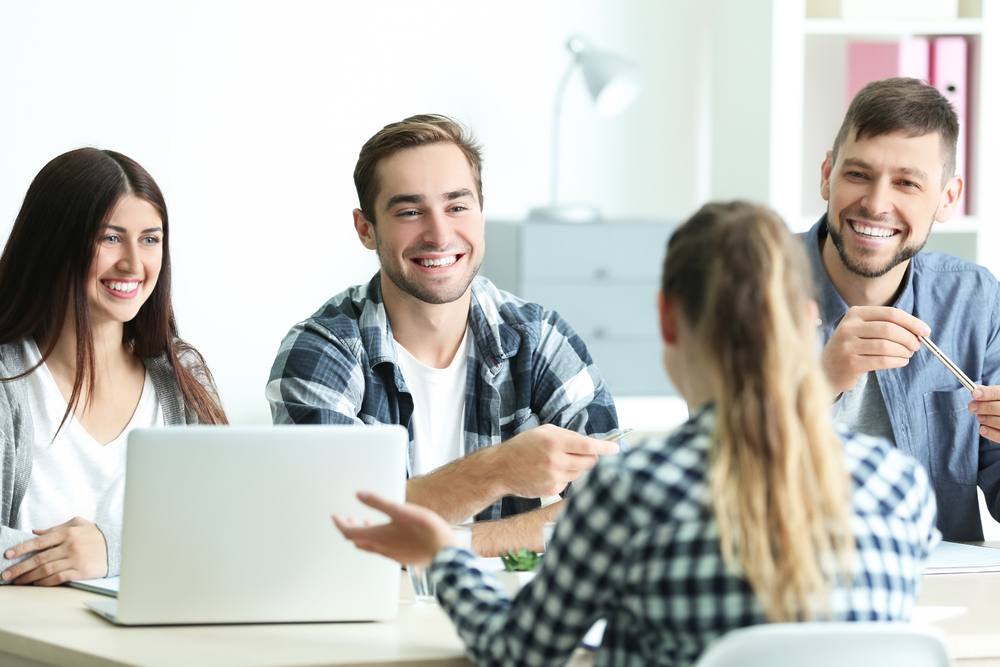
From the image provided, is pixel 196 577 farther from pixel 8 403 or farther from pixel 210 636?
pixel 8 403

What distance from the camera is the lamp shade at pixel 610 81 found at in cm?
325

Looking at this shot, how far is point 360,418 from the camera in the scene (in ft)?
6.17

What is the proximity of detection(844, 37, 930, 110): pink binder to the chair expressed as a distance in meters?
2.37

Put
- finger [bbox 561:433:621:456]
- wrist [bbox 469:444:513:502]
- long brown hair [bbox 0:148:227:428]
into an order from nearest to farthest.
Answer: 1. finger [bbox 561:433:621:456]
2. wrist [bbox 469:444:513:502]
3. long brown hair [bbox 0:148:227:428]

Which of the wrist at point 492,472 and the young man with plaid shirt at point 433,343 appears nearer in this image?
the wrist at point 492,472

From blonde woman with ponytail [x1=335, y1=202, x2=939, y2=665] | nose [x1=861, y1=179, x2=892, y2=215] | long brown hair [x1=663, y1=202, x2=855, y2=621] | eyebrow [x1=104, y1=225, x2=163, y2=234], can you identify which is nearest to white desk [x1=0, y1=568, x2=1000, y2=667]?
blonde woman with ponytail [x1=335, y1=202, x2=939, y2=665]

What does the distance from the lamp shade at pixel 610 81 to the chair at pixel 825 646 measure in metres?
2.54

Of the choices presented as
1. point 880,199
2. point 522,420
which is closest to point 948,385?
point 880,199

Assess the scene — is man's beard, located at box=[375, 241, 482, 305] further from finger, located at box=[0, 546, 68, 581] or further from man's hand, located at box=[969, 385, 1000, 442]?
man's hand, located at box=[969, 385, 1000, 442]

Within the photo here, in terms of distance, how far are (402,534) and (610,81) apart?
7.74 ft

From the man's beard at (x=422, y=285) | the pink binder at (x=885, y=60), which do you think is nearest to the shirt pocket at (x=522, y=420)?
the man's beard at (x=422, y=285)

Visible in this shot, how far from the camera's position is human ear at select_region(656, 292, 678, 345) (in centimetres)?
101

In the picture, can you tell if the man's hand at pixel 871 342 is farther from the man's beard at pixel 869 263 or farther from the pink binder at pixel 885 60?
the pink binder at pixel 885 60

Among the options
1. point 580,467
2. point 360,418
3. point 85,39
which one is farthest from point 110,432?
point 85,39
